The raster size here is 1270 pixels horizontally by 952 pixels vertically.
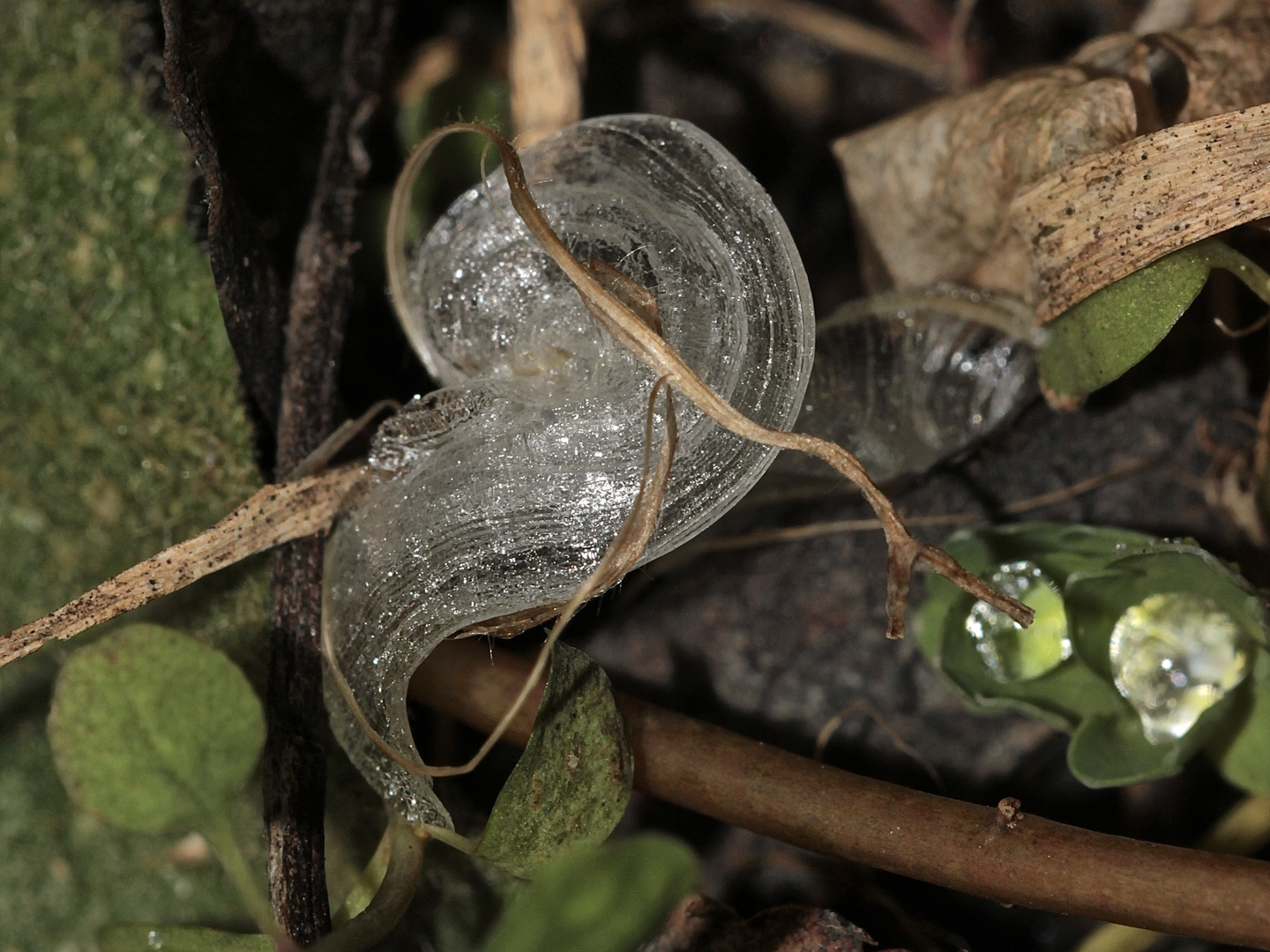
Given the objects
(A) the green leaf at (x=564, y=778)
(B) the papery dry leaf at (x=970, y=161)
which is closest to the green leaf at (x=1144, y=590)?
(B) the papery dry leaf at (x=970, y=161)

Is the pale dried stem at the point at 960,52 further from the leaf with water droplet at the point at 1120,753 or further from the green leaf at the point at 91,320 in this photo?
the green leaf at the point at 91,320

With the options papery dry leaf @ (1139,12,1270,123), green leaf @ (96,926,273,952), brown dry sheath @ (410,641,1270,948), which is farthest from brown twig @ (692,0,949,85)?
green leaf @ (96,926,273,952)

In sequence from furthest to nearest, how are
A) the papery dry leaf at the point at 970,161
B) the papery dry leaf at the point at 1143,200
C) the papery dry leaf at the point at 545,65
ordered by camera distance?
1. the papery dry leaf at the point at 545,65
2. the papery dry leaf at the point at 970,161
3. the papery dry leaf at the point at 1143,200

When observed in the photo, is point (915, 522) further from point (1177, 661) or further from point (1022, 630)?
point (1177, 661)

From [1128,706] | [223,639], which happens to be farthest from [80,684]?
[1128,706]

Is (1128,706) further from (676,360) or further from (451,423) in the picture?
(451,423)

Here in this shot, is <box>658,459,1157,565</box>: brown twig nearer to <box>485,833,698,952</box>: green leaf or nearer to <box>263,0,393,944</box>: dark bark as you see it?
<box>263,0,393,944</box>: dark bark
